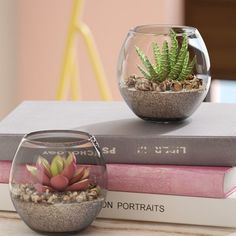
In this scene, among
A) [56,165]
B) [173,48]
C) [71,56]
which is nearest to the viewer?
[56,165]

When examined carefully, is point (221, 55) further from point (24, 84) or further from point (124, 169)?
point (124, 169)

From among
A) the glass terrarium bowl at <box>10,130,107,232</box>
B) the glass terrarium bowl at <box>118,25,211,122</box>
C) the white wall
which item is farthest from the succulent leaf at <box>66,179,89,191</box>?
the white wall

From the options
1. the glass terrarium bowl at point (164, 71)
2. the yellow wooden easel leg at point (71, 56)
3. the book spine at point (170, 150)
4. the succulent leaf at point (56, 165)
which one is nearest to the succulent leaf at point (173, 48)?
the glass terrarium bowl at point (164, 71)

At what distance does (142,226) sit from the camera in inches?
39.2

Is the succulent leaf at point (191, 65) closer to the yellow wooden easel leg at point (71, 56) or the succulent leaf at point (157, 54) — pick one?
the succulent leaf at point (157, 54)

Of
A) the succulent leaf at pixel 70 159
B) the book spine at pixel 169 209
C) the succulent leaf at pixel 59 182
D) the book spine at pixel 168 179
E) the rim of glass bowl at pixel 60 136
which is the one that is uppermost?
the rim of glass bowl at pixel 60 136

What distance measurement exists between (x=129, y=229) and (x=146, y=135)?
0.11m

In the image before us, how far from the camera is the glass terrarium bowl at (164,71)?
1038mm

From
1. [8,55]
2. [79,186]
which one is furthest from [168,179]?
[8,55]

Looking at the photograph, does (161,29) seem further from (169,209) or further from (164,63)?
(169,209)

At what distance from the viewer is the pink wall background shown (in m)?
2.73

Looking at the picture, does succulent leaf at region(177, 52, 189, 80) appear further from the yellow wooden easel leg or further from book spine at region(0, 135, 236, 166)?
Answer: the yellow wooden easel leg

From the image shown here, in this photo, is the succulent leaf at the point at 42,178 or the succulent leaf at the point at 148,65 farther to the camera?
the succulent leaf at the point at 148,65

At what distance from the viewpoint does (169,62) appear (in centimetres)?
104
